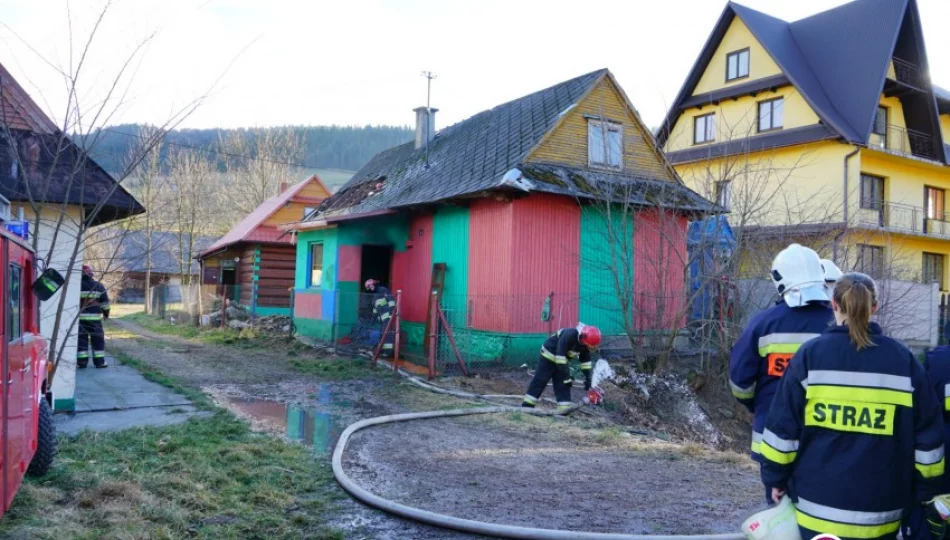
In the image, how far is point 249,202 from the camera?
129 feet

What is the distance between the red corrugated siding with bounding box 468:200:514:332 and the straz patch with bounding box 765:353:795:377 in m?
8.83

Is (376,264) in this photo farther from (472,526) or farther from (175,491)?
(472,526)

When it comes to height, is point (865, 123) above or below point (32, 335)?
above

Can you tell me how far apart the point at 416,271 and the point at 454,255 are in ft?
5.63

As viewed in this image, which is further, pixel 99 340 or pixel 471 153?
pixel 471 153

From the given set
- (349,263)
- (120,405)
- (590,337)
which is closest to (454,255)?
(349,263)

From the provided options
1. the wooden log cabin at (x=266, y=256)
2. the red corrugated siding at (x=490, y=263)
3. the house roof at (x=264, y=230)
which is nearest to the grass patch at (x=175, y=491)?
the red corrugated siding at (x=490, y=263)

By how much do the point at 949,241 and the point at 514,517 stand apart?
94.1ft

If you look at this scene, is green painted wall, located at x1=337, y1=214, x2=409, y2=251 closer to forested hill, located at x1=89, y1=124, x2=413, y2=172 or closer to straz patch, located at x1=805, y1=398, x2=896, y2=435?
straz patch, located at x1=805, y1=398, x2=896, y2=435

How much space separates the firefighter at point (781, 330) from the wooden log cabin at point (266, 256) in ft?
65.0

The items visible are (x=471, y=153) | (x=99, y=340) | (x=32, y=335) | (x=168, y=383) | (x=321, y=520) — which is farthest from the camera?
(x=471, y=153)

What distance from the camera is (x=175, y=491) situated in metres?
4.98

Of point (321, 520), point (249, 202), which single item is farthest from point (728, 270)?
point (249, 202)

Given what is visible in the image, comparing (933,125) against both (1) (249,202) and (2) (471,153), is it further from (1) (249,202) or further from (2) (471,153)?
(1) (249,202)
